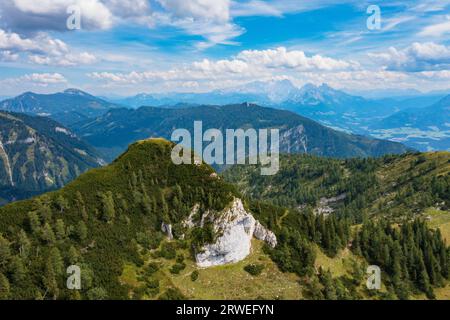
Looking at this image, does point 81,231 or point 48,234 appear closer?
point 48,234

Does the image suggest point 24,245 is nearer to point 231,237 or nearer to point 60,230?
point 60,230

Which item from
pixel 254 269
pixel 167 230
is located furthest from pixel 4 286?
pixel 254 269

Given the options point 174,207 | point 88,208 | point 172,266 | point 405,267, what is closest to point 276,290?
point 172,266

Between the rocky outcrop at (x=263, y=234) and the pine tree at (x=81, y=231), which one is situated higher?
the pine tree at (x=81, y=231)

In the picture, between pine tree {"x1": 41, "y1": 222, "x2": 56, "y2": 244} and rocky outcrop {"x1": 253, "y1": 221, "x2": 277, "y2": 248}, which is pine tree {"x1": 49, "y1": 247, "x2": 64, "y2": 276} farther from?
rocky outcrop {"x1": 253, "y1": 221, "x2": 277, "y2": 248}

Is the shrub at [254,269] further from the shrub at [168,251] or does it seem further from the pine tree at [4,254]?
the pine tree at [4,254]

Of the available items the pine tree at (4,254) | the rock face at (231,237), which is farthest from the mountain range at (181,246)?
the rock face at (231,237)

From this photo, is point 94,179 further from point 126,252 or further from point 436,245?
point 436,245

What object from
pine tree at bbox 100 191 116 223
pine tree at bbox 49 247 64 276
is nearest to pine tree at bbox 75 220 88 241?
pine tree at bbox 100 191 116 223
